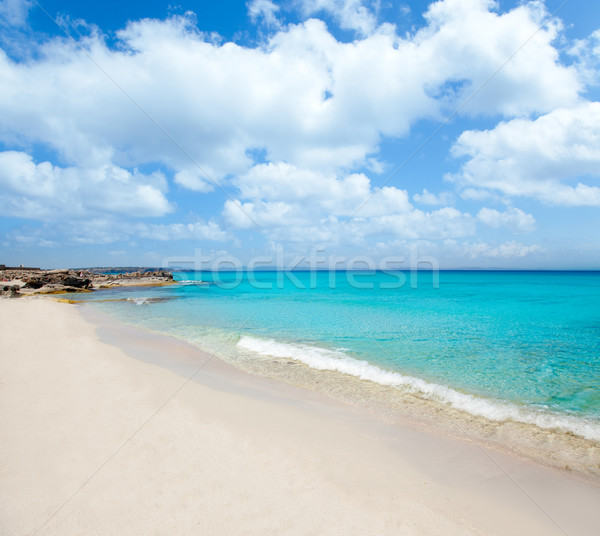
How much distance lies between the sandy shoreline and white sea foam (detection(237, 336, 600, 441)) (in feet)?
5.73

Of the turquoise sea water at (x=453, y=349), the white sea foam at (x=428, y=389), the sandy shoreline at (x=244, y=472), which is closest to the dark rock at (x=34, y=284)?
the turquoise sea water at (x=453, y=349)

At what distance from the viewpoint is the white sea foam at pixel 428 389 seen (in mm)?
5952

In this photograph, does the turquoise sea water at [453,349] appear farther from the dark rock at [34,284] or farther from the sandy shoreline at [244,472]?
the dark rock at [34,284]

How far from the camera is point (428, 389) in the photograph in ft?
25.0

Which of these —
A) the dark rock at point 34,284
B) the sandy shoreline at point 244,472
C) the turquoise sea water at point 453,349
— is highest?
the dark rock at point 34,284

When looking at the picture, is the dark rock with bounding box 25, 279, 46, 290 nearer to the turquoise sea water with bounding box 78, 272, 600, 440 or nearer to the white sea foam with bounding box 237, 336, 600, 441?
the turquoise sea water with bounding box 78, 272, 600, 440

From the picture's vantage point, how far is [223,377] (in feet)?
27.5

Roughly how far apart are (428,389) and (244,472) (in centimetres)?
515

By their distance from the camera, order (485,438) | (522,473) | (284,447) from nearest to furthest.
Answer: (522,473) < (284,447) < (485,438)

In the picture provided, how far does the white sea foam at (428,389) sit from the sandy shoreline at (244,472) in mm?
1746

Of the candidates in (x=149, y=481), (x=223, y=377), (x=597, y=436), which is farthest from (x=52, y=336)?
(x=597, y=436)

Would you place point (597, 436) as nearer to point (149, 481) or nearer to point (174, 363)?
point (149, 481)

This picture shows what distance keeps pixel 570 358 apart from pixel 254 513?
36.9 feet

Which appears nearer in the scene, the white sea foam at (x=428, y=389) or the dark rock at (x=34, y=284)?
the white sea foam at (x=428, y=389)
